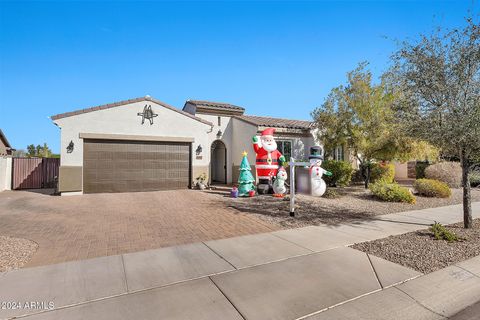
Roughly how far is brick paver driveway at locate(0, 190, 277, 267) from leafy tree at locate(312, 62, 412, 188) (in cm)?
778

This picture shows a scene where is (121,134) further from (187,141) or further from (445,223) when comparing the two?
(445,223)

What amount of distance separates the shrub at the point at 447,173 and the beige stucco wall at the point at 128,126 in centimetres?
1543

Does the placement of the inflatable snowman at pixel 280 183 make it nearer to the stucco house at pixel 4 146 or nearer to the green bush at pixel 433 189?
A: the green bush at pixel 433 189

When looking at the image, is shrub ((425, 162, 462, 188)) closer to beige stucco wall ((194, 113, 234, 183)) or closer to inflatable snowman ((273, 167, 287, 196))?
inflatable snowman ((273, 167, 287, 196))

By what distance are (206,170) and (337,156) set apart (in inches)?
393

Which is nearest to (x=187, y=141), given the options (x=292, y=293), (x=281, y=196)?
(x=281, y=196)

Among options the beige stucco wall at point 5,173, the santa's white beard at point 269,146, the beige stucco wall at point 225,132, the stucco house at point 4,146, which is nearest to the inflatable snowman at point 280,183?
the santa's white beard at point 269,146

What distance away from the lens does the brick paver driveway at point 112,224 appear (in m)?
5.61

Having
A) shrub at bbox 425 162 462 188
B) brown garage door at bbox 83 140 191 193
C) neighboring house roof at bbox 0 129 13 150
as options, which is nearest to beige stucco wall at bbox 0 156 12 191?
brown garage door at bbox 83 140 191 193

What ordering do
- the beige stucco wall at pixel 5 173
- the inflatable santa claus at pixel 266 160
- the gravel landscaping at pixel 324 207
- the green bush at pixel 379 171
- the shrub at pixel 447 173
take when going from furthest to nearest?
the green bush at pixel 379 171 → the shrub at pixel 447 173 → the beige stucco wall at pixel 5 173 → the inflatable santa claus at pixel 266 160 → the gravel landscaping at pixel 324 207

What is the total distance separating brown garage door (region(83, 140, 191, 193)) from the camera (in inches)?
523

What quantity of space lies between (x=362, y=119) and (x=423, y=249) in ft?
30.1

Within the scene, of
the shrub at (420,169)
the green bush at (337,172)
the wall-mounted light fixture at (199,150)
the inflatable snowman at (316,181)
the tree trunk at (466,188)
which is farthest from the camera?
the shrub at (420,169)

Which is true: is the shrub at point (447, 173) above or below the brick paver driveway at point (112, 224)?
above
